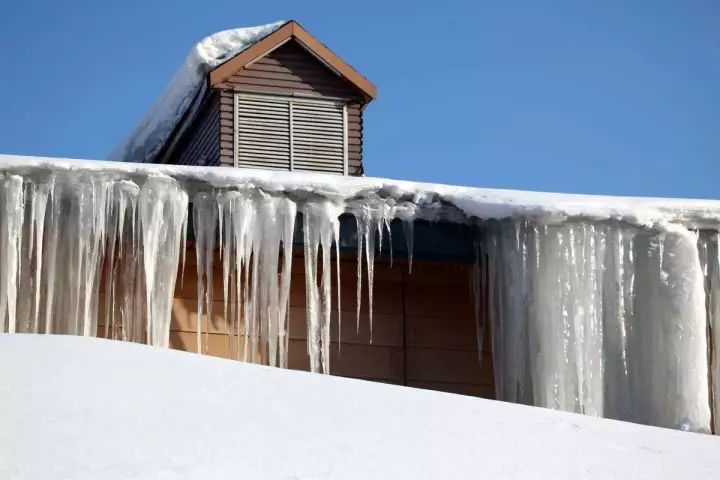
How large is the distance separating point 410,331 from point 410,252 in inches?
28.8

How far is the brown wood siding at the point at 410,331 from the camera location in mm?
7367

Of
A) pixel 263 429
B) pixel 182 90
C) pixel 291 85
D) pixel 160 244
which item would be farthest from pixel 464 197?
pixel 182 90

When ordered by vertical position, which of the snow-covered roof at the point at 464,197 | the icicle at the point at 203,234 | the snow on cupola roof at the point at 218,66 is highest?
the snow on cupola roof at the point at 218,66

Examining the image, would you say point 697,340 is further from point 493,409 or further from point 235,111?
point 235,111

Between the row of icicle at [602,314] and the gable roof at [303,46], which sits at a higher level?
the gable roof at [303,46]

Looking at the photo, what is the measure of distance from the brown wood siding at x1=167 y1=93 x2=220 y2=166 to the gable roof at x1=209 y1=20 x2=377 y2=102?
1.36 ft

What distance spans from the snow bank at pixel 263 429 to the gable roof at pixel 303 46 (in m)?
6.51

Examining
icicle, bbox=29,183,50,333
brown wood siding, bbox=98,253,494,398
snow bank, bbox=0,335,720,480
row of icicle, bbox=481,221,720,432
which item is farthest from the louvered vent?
snow bank, bbox=0,335,720,480

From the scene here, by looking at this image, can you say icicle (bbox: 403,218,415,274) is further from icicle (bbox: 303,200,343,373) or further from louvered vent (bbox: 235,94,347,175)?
louvered vent (bbox: 235,94,347,175)

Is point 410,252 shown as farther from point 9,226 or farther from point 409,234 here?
point 9,226

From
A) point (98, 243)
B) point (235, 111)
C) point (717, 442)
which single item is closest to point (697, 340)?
point (717, 442)

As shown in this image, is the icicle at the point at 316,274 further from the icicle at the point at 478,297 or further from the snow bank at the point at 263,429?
the snow bank at the point at 263,429

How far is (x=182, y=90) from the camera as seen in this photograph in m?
12.3

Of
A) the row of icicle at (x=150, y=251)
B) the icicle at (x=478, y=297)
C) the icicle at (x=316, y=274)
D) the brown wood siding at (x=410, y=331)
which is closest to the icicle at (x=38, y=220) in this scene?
the row of icicle at (x=150, y=251)
